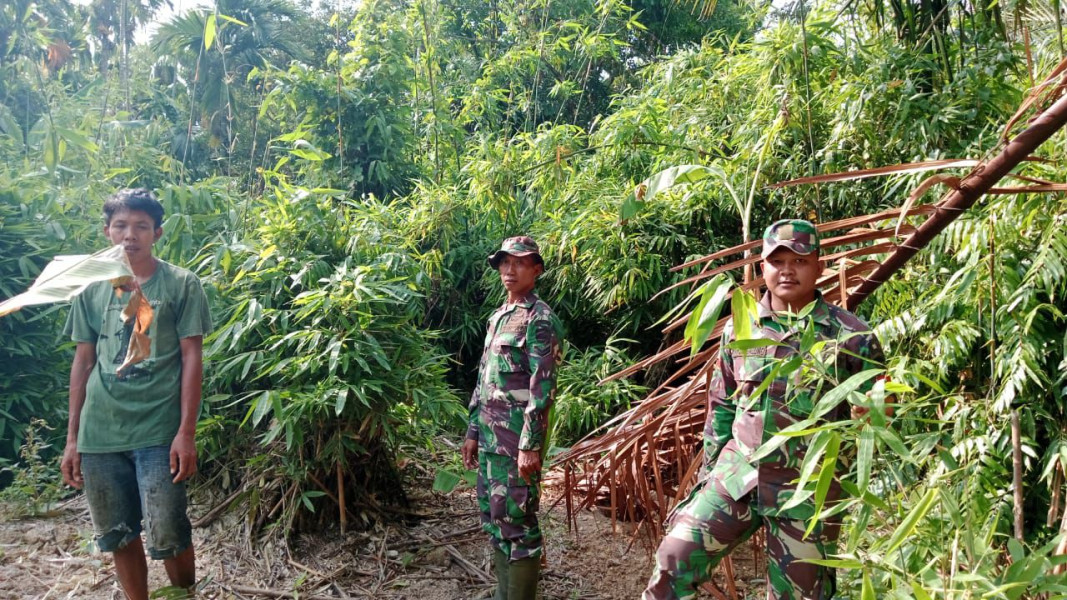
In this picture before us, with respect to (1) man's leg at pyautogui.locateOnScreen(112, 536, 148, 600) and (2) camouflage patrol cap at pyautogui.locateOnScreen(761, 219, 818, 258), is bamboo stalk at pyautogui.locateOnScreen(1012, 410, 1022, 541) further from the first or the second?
(1) man's leg at pyautogui.locateOnScreen(112, 536, 148, 600)

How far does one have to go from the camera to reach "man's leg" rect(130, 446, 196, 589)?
87.9 inches

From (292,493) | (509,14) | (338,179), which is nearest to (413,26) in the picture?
(509,14)

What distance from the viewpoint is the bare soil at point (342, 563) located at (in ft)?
9.40

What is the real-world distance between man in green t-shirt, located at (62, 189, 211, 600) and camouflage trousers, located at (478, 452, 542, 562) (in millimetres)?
1025

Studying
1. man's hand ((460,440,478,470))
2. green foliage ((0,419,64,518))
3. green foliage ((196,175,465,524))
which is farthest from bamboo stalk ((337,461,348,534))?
green foliage ((0,419,64,518))

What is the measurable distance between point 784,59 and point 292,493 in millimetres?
3149

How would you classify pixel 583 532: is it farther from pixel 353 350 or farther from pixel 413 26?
pixel 413 26

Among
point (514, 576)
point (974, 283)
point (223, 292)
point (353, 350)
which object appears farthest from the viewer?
point (223, 292)

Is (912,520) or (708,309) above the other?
(708,309)

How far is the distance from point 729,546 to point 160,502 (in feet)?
5.64

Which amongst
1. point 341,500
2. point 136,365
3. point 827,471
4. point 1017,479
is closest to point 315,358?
point 341,500

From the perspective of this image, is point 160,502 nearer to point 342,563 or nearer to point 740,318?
point 342,563

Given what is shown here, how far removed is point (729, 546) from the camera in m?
1.91

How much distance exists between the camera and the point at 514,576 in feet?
8.55
